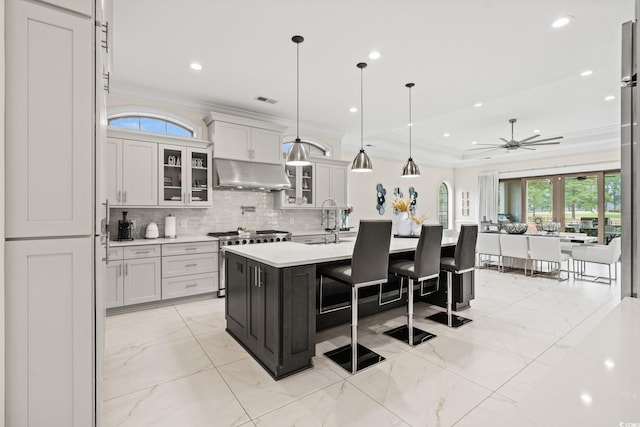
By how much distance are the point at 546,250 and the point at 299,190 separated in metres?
4.48

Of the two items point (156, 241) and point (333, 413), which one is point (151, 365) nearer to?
point (333, 413)

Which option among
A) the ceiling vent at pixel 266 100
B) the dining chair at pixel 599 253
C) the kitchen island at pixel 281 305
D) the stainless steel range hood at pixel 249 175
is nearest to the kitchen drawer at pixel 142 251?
the stainless steel range hood at pixel 249 175

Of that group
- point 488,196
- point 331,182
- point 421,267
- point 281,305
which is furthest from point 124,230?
point 488,196

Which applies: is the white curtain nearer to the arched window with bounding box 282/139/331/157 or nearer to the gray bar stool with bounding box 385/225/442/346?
the arched window with bounding box 282/139/331/157

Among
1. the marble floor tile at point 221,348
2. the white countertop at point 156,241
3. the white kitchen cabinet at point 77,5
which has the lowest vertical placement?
the marble floor tile at point 221,348

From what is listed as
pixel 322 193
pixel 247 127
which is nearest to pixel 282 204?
pixel 322 193

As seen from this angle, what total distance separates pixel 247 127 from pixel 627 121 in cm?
432

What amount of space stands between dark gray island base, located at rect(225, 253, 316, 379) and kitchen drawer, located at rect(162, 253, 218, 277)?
1.80 m

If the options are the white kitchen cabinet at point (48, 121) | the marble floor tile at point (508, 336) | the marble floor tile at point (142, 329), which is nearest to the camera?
the white kitchen cabinet at point (48, 121)

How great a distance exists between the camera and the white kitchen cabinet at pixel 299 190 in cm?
528

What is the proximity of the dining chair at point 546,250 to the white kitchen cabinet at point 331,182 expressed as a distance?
3494 millimetres

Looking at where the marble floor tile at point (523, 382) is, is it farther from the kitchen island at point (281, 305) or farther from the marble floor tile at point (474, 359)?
the kitchen island at point (281, 305)

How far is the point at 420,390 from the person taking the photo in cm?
211

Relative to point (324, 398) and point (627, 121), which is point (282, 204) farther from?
point (627, 121)
